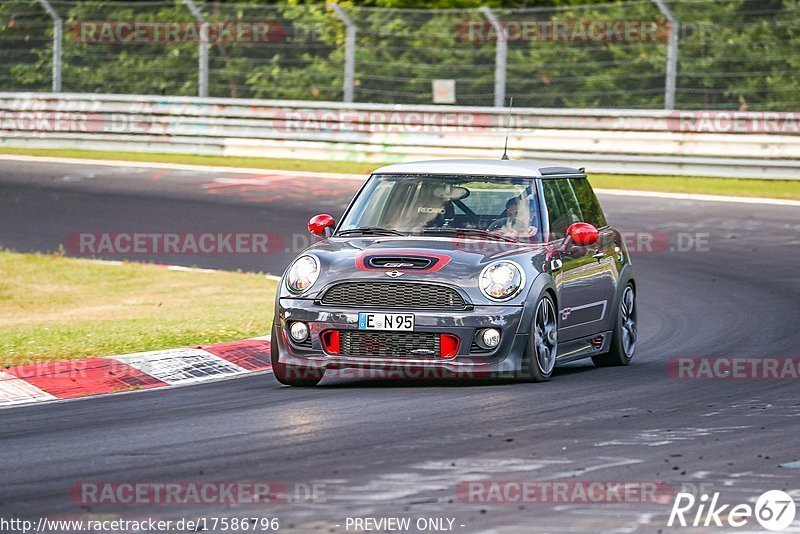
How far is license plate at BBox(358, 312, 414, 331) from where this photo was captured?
372 inches

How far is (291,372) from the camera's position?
9.84m

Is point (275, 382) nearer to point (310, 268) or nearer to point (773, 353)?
point (310, 268)

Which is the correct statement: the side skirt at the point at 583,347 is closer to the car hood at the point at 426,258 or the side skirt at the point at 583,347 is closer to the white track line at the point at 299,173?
the car hood at the point at 426,258

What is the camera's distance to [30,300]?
15.3m

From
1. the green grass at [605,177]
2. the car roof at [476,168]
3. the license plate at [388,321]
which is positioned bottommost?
the green grass at [605,177]

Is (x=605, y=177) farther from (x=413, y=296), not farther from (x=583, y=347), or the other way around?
(x=413, y=296)

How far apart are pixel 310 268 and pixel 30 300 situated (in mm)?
6392

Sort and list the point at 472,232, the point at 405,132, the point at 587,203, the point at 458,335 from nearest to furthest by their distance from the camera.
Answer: the point at 458,335 < the point at 472,232 < the point at 587,203 < the point at 405,132
